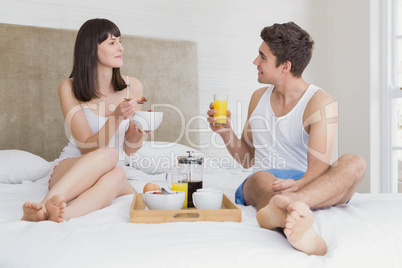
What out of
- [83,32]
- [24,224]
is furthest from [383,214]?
[83,32]

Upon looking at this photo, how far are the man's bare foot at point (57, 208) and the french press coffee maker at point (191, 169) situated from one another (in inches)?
15.5

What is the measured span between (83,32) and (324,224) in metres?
1.51

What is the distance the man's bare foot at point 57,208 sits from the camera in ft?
4.36

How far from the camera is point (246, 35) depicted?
3699mm

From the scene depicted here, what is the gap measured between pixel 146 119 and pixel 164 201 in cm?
45

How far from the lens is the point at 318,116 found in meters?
1.83

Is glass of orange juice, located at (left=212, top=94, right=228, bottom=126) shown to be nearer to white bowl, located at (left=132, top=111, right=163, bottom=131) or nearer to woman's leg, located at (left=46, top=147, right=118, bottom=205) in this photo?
white bowl, located at (left=132, top=111, right=163, bottom=131)

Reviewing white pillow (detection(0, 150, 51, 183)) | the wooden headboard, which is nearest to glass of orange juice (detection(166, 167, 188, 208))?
white pillow (detection(0, 150, 51, 183))

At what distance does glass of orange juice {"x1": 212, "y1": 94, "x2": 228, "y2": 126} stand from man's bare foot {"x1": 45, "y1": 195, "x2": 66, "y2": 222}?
75 cm

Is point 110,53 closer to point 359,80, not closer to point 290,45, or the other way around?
point 290,45

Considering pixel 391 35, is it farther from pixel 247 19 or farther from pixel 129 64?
pixel 129 64

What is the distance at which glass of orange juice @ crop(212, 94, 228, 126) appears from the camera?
72.6 inches

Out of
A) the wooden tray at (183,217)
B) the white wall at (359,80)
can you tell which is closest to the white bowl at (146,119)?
the wooden tray at (183,217)

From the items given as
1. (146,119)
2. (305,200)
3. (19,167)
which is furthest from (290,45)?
(19,167)
